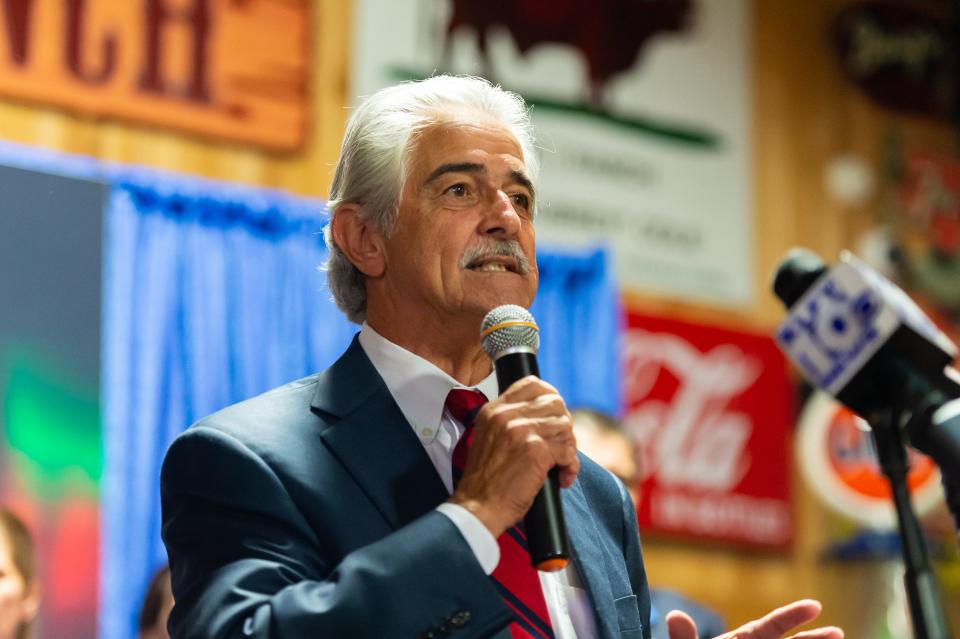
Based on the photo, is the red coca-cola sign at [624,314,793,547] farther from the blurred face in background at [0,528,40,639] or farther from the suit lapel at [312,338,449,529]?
the suit lapel at [312,338,449,529]

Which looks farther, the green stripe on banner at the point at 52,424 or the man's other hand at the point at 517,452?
the green stripe on banner at the point at 52,424

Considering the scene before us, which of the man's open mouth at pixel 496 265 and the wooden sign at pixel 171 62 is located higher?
the wooden sign at pixel 171 62

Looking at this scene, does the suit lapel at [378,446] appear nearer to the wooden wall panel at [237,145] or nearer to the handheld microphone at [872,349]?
the handheld microphone at [872,349]

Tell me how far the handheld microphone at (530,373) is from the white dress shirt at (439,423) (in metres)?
0.17

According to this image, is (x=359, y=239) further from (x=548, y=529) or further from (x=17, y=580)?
(x=17, y=580)

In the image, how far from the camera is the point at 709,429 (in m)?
6.52

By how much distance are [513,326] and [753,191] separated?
5394 mm

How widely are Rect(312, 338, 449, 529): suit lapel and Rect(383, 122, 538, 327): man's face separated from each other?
0.52 ft

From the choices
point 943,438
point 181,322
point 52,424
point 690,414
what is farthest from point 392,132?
point 690,414

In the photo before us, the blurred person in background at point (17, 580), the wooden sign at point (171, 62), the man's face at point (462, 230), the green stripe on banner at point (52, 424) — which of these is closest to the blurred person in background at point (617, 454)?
the green stripe on banner at point (52, 424)

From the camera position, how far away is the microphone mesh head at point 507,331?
1.79 m

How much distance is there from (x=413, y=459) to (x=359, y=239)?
1.53ft

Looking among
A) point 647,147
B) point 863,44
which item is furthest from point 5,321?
point 863,44

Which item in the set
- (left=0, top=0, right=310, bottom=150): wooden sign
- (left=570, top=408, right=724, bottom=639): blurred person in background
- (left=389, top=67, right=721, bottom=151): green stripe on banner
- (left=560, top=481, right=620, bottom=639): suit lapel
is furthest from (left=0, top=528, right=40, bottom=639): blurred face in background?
(left=389, top=67, right=721, bottom=151): green stripe on banner
